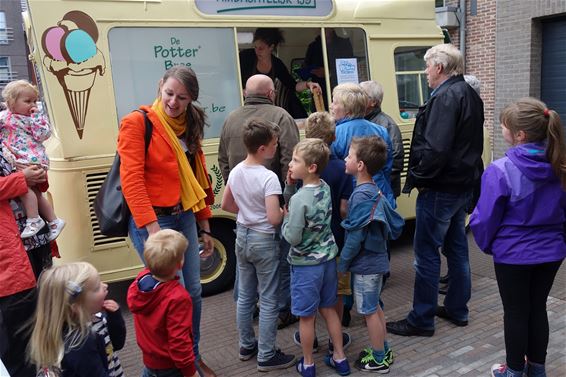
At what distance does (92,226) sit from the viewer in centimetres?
432

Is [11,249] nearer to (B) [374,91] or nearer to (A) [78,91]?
(A) [78,91]

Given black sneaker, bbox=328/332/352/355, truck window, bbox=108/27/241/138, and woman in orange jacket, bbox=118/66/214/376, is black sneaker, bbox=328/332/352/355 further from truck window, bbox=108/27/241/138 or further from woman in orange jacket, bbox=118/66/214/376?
truck window, bbox=108/27/241/138

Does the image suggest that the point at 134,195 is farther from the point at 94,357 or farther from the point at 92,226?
the point at 92,226

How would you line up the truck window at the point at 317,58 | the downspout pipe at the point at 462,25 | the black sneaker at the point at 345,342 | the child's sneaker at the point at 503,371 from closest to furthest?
the child's sneaker at the point at 503,371, the black sneaker at the point at 345,342, the truck window at the point at 317,58, the downspout pipe at the point at 462,25

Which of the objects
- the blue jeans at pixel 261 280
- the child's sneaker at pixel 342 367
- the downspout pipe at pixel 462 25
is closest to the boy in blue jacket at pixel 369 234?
the child's sneaker at pixel 342 367

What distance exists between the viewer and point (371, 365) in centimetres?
340

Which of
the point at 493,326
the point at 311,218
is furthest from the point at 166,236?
the point at 493,326

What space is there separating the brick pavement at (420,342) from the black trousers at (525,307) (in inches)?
16.7

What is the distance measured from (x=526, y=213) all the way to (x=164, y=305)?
6.44 feet

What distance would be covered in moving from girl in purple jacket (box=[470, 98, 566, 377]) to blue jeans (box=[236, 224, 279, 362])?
126 cm

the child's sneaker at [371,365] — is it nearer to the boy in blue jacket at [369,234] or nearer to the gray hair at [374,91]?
the boy in blue jacket at [369,234]

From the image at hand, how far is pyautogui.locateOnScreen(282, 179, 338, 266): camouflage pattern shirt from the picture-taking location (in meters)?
3.08

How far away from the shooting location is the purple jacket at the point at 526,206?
278cm

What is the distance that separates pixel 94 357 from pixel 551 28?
10.6 metres
